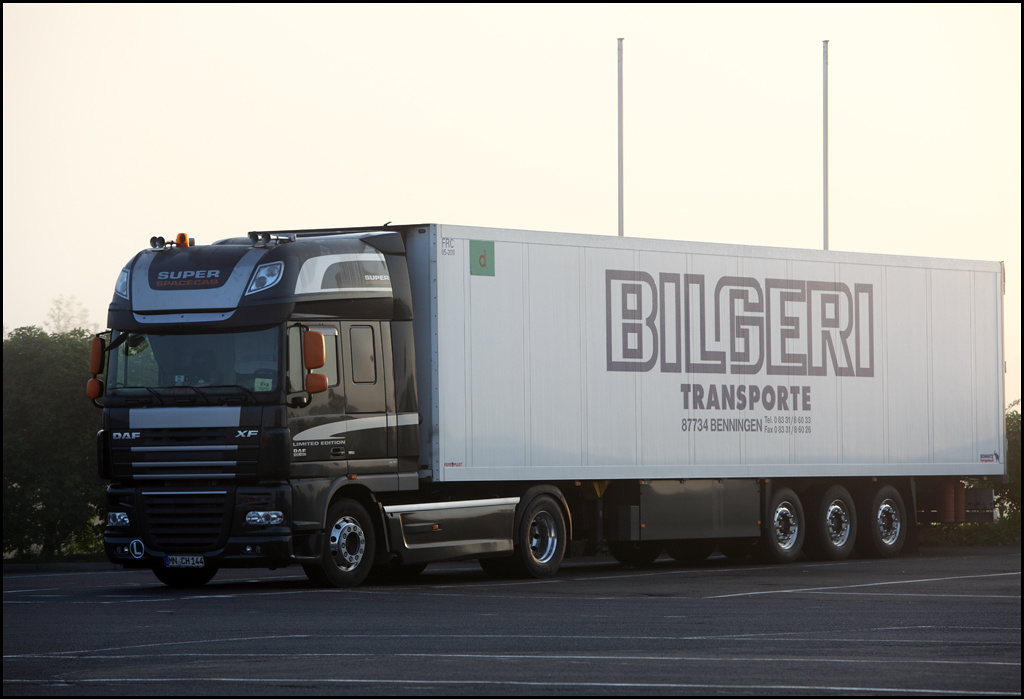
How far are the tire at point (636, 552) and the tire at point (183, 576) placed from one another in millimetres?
6081

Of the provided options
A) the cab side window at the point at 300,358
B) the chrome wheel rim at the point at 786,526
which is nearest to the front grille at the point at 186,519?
the cab side window at the point at 300,358

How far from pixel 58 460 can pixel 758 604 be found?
15334mm

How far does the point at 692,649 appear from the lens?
472 inches

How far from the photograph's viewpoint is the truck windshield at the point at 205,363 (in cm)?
1806

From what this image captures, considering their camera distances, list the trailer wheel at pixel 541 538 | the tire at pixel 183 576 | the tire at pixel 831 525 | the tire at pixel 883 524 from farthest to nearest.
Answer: the tire at pixel 883 524
the tire at pixel 831 525
the trailer wheel at pixel 541 538
the tire at pixel 183 576

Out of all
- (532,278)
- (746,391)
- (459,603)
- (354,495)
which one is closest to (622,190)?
(746,391)

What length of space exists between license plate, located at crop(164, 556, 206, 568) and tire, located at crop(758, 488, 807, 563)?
8.47 m

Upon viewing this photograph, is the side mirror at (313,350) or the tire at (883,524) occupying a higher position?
the side mirror at (313,350)

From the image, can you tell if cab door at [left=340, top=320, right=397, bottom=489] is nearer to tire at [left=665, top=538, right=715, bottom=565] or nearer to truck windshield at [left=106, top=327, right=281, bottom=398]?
truck windshield at [left=106, top=327, right=281, bottom=398]

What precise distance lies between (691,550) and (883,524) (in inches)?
114

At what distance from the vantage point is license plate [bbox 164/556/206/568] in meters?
18.3

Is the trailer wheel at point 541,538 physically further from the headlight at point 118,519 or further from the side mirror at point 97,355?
the side mirror at point 97,355

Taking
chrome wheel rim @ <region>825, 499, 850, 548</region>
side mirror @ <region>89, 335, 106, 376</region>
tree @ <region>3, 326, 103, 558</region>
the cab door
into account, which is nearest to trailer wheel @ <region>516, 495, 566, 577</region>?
the cab door

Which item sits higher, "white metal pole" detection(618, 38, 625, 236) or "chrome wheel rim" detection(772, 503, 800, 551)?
"white metal pole" detection(618, 38, 625, 236)
